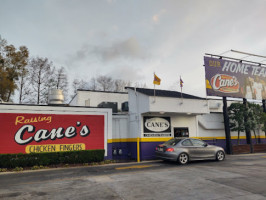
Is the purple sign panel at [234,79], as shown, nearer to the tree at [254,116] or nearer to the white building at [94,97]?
the tree at [254,116]

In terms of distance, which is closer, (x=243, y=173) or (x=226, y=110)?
(x=243, y=173)

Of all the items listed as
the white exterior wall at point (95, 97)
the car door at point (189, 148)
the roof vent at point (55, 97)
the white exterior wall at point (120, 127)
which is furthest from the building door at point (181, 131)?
the roof vent at point (55, 97)

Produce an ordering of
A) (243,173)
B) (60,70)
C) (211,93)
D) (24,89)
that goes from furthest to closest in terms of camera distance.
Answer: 1. (60,70)
2. (24,89)
3. (211,93)
4. (243,173)

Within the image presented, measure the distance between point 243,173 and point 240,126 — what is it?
10.1m

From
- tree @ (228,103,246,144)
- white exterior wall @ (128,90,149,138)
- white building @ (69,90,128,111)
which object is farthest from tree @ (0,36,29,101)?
tree @ (228,103,246,144)

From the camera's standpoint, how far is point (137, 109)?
14.0 m

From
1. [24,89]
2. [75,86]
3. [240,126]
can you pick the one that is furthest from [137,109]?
[75,86]

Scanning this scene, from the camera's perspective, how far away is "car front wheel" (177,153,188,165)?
10908 millimetres

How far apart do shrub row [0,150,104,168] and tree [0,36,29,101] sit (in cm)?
1682

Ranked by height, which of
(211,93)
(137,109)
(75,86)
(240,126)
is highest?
(75,86)

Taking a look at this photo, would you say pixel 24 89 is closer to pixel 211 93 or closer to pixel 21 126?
pixel 21 126

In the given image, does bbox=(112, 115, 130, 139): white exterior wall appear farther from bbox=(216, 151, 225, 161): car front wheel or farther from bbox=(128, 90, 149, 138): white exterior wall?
bbox=(216, 151, 225, 161): car front wheel

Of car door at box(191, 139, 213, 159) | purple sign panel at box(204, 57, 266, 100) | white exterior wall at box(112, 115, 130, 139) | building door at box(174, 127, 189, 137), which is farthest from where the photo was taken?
purple sign panel at box(204, 57, 266, 100)

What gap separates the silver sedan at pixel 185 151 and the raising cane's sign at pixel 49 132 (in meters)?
4.18
